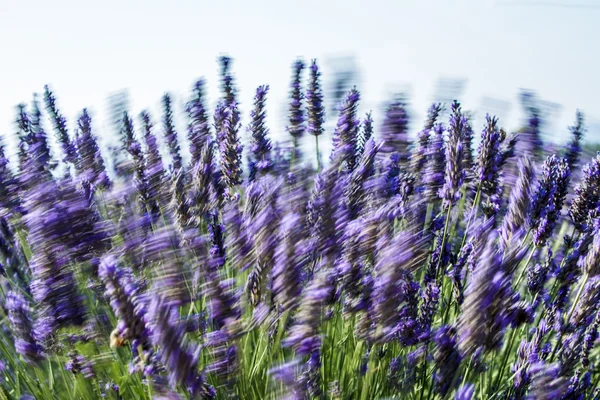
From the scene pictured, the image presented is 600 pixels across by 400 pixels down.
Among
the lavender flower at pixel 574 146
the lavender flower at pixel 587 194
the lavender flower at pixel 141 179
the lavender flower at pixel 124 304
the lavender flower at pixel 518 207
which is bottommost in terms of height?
the lavender flower at pixel 574 146

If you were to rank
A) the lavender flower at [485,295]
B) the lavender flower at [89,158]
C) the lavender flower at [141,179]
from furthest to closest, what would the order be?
the lavender flower at [89,158] → the lavender flower at [141,179] → the lavender flower at [485,295]

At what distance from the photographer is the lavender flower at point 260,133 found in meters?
2.50

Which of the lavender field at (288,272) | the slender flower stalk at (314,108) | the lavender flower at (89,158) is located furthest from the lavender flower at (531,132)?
the lavender flower at (89,158)

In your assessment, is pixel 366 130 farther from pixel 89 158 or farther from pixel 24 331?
pixel 24 331

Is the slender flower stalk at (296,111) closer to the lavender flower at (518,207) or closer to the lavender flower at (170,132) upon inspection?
the lavender flower at (170,132)

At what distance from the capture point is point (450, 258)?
244 centimetres

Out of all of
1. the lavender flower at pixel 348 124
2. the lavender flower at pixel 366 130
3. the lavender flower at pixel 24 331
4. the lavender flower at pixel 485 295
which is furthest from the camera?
the lavender flower at pixel 366 130

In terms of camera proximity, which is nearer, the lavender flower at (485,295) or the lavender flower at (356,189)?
the lavender flower at (485,295)

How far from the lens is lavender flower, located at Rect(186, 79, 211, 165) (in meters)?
2.55

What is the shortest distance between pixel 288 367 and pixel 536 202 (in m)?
1.18

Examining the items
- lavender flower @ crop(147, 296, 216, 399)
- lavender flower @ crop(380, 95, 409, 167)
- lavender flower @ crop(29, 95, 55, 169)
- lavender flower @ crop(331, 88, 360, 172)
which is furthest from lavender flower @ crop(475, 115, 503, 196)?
lavender flower @ crop(29, 95, 55, 169)

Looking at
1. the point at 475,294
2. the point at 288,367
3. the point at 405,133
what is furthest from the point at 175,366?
the point at 405,133

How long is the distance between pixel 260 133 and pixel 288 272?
1.33 metres

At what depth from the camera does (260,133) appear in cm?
252
